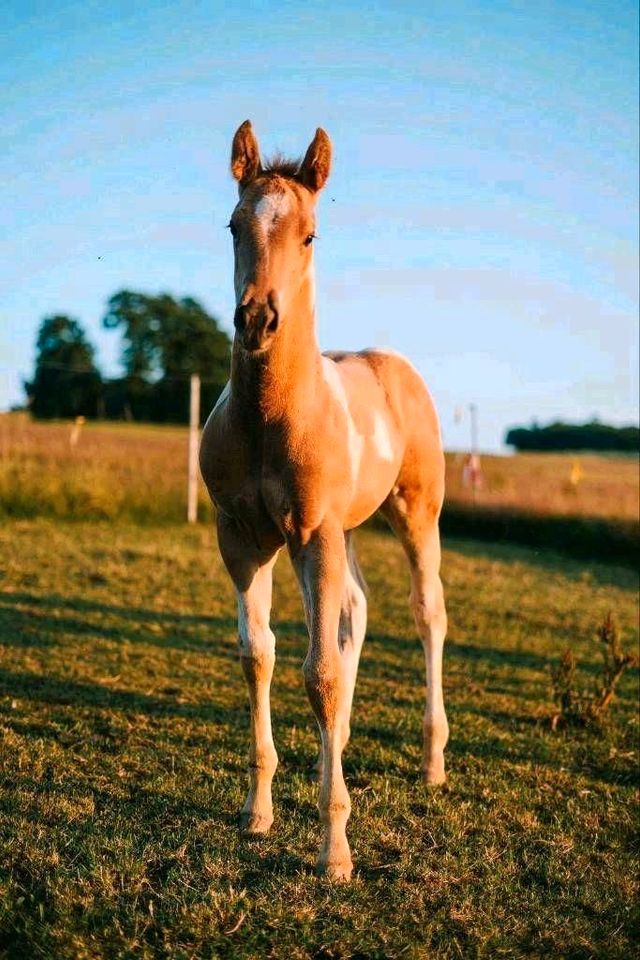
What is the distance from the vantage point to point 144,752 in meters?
4.72

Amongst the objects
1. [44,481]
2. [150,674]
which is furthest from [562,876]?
[44,481]

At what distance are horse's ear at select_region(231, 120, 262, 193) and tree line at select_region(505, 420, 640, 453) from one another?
42.7ft

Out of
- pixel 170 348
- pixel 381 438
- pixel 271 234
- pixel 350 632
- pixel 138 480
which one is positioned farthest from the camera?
pixel 170 348

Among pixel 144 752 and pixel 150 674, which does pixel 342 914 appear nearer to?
pixel 144 752

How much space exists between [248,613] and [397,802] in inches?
50.2

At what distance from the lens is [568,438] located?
24859 mm

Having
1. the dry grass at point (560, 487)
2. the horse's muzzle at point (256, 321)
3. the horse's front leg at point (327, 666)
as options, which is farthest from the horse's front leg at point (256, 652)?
the dry grass at point (560, 487)

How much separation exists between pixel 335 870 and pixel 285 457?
1.66 metres

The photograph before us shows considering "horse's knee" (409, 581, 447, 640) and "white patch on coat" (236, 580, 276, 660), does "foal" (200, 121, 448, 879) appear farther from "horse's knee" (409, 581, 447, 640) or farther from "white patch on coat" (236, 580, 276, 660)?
"horse's knee" (409, 581, 447, 640)

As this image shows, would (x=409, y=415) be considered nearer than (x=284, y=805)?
No

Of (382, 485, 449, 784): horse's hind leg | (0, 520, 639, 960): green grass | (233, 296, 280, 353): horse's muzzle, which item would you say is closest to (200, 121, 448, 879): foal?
(233, 296, 280, 353): horse's muzzle

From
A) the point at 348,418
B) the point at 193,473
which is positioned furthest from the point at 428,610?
the point at 193,473

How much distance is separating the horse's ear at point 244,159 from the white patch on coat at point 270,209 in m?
0.29

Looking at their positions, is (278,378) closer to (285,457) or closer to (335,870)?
(285,457)
